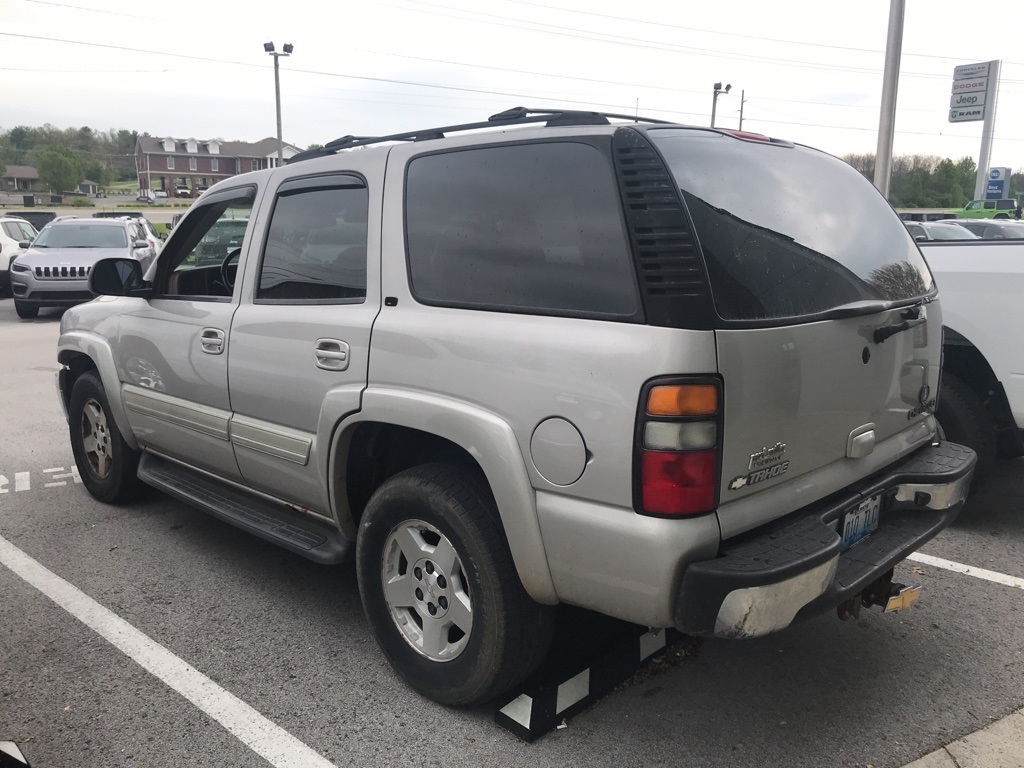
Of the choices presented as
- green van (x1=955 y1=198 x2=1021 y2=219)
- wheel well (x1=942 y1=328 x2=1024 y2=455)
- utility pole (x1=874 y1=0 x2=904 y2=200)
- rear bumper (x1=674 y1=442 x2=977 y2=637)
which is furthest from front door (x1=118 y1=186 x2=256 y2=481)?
green van (x1=955 y1=198 x2=1021 y2=219)

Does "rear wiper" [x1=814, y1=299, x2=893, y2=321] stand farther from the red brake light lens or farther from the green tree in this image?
the green tree

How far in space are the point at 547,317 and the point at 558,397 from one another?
0.26m

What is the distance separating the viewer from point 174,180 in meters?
103

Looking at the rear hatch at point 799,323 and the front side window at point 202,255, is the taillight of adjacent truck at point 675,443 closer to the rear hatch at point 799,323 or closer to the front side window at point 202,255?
the rear hatch at point 799,323

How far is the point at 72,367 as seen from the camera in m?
5.07

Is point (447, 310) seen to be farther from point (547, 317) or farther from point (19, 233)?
point (19, 233)

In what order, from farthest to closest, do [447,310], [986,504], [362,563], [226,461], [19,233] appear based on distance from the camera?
[19,233]
[986,504]
[226,461]
[362,563]
[447,310]

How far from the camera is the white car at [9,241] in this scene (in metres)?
16.8

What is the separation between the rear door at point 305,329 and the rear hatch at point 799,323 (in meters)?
1.27

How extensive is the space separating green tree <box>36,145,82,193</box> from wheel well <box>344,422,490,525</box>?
11597 centimetres

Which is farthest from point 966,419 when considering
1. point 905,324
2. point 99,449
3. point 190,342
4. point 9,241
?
point 9,241

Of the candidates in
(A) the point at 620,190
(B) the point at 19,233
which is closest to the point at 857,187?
(A) the point at 620,190

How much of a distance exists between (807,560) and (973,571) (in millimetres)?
2404

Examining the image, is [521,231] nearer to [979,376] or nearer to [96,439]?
[979,376]
